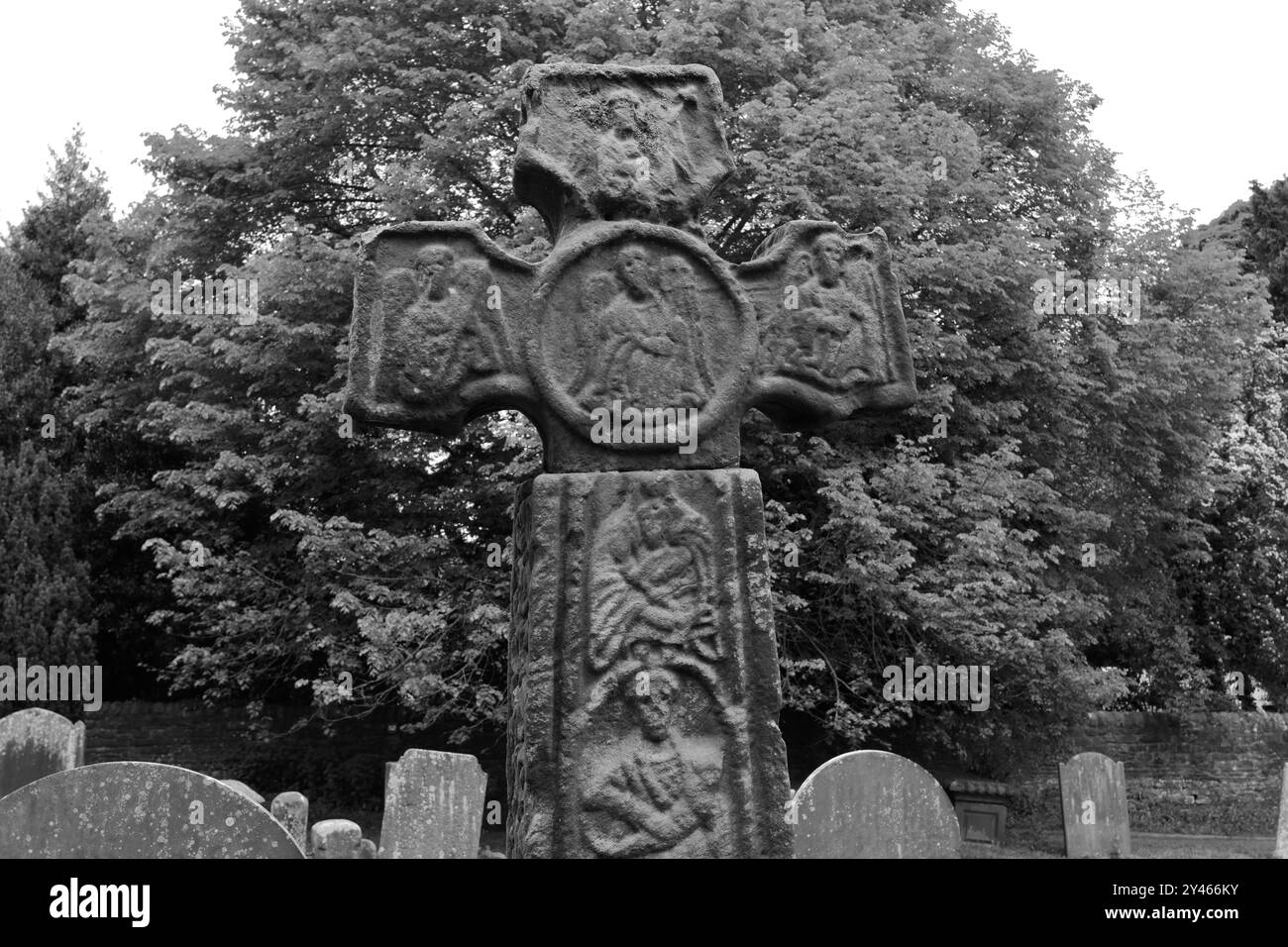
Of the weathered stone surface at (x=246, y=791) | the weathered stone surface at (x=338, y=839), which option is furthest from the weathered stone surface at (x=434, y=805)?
the weathered stone surface at (x=246, y=791)

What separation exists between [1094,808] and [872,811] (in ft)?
28.0

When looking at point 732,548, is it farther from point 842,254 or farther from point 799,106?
point 799,106

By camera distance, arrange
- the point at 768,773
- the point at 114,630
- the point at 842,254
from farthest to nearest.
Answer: the point at 114,630
the point at 842,254
the point at 768,773

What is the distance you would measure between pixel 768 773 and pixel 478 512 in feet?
43.9

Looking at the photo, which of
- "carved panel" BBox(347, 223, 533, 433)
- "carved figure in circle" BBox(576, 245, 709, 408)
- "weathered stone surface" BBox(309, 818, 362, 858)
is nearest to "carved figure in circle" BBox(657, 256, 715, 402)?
"carved figure in circle" BBox(576, 245, 709, 408)

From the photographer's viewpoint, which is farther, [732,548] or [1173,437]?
[1173,437]

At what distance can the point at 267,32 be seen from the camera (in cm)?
1878

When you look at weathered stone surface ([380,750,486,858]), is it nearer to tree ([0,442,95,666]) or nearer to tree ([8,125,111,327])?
tree ([0,442,95,666])

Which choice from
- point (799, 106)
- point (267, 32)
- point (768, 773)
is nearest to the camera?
point (768, 773)

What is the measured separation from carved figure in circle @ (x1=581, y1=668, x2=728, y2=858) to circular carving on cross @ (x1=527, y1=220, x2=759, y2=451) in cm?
83

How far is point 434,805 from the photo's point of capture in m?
9.28

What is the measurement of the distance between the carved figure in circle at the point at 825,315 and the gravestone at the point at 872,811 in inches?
114

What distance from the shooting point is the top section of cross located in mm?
3971

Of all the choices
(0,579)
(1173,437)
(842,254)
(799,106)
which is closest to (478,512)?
(799,106)
